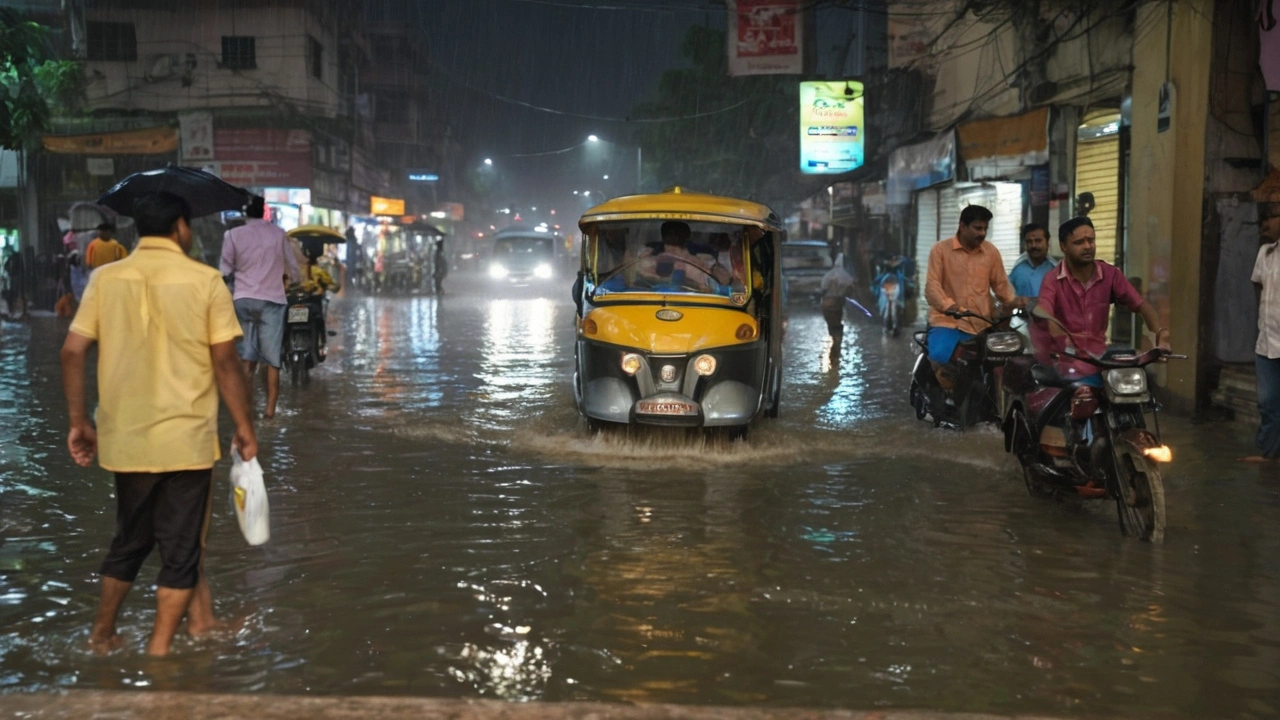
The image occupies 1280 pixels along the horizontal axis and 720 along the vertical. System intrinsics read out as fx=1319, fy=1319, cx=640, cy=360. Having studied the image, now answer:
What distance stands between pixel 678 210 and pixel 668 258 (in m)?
0.38

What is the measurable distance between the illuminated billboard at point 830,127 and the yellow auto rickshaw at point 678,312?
20.5 metres

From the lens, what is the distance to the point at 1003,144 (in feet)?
61.3

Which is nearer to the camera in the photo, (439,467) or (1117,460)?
(1117,460)

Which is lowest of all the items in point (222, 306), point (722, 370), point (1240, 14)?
point (722, 370)

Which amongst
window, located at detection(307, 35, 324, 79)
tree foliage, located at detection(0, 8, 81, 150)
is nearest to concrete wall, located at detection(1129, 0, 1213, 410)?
tree foliage, located at detection(0, 8, 81, 150)

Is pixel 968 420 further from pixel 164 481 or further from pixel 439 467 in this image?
pixel 164 481

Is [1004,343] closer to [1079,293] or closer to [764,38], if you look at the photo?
[1079,293]

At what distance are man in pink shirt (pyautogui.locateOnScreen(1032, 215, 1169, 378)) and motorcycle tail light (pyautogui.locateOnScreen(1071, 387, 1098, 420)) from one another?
0.36 m

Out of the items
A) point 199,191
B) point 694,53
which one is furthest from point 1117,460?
point 694,53

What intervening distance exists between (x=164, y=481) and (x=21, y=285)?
2502 cm

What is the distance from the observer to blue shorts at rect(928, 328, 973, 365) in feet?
33.0

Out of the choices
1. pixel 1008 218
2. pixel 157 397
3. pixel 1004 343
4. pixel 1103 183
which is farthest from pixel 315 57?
pixel 157 397

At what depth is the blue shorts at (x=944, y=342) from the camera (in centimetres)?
1007

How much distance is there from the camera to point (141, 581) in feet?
19.4
